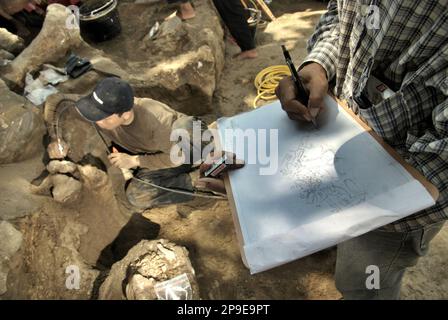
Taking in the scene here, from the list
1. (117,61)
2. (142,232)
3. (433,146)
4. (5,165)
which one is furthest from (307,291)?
(117,61)

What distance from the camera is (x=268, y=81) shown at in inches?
207

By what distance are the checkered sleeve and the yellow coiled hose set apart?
132 inches

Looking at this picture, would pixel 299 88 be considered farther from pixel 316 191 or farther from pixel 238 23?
pixel 238 23

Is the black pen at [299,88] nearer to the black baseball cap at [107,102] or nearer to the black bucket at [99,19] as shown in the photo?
the black baseball cap at [107,102]

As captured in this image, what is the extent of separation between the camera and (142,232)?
3.79m

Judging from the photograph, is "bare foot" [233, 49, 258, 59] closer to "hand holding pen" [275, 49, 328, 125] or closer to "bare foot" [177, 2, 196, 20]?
"bare foot" [177, 2, 196, 20]

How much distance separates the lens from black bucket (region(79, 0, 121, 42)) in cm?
512

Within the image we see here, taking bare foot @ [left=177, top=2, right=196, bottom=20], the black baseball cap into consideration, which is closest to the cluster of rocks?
the black baseball cap

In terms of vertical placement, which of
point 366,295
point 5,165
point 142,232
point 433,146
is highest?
point 433,146

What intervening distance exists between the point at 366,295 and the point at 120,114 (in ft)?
7.31

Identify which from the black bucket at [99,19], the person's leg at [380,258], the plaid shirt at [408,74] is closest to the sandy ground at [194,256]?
the person's leg at [380,258]

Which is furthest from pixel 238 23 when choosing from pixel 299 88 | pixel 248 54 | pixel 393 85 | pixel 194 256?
pixel 393 85

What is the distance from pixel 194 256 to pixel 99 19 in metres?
3.71

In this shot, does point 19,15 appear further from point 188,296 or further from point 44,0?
point 188,296
